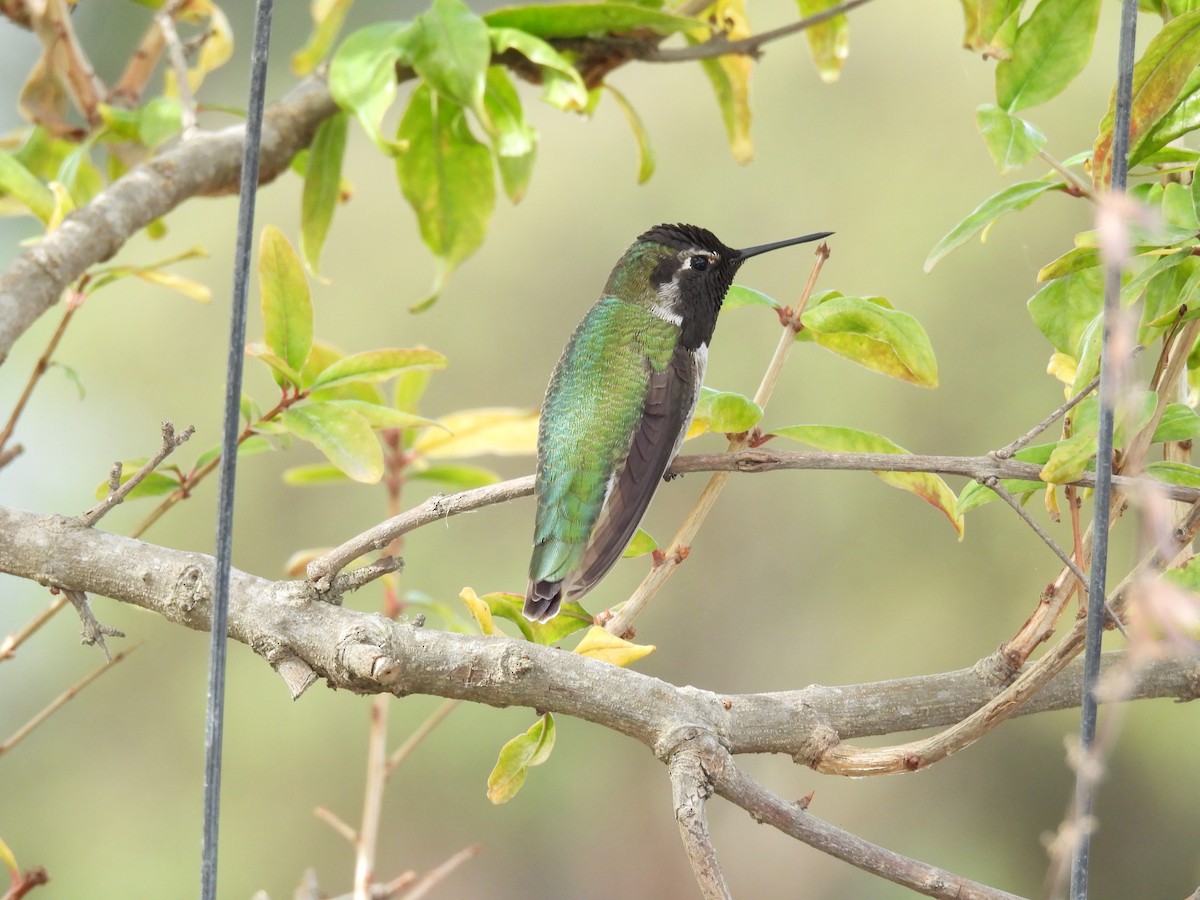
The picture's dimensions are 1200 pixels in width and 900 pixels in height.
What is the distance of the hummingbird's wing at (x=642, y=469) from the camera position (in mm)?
699

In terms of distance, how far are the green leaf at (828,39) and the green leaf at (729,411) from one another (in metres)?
0.47

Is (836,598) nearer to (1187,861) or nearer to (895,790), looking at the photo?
(895,790)

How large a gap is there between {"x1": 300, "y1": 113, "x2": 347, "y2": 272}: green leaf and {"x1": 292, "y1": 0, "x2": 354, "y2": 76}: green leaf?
11 cm

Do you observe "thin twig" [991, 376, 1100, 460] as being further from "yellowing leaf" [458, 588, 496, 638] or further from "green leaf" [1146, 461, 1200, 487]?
"yellowing leaf" [458, 588, 496, 638]

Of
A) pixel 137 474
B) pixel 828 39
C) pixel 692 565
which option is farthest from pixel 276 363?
pixel 692 565

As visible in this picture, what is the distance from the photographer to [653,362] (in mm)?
870

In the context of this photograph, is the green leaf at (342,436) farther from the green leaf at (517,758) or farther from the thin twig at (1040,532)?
the thin twig at (1040,532)

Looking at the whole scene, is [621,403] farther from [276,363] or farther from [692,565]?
[692,565]

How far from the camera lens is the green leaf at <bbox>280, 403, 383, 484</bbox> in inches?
23.0

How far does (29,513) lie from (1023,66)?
1.76ft

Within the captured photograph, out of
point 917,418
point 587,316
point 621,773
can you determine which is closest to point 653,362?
point 587,316

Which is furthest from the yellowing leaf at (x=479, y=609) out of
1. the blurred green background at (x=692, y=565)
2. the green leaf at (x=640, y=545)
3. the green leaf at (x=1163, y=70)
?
the blurred green background at (x=692, y=565)

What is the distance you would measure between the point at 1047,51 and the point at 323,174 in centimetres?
54

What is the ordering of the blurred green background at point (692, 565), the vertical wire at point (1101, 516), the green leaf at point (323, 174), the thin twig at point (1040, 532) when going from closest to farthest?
1. the vertical wire at point (1101, 516)
2. the thin twig at point (1040, 532)
3. the green leaf at point (323, 174)
4. the blurred green background at point (692, 565)
